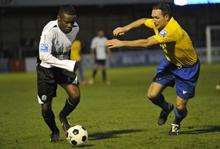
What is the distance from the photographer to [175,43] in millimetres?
11039

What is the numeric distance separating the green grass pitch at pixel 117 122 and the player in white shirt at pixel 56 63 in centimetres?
72

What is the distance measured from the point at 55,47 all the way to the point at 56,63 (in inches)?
18.4

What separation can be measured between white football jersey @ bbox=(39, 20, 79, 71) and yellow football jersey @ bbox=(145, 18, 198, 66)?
1490mm

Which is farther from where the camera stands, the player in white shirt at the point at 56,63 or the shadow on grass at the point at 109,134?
the shadow on grass at the point at 109,134

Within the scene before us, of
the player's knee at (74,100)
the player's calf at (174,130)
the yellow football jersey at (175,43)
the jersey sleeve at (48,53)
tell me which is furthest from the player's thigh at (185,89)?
the jersey sleeve at (48,53)

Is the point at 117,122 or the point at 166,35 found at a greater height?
the point at 166,35

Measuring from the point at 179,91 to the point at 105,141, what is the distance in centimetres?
169

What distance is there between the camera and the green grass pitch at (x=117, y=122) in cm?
1058

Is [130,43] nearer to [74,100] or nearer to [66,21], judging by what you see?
[66,21]

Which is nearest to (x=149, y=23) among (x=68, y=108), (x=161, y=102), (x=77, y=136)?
(x=161, y=102)

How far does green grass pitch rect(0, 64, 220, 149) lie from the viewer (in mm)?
10578

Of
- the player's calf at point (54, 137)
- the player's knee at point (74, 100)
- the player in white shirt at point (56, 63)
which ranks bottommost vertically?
A: the player's calf at point (54, 137)

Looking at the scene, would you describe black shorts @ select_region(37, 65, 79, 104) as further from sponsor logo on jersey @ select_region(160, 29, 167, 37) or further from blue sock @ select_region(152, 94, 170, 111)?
blue sock @ select_region(152, 94, 170, 111)

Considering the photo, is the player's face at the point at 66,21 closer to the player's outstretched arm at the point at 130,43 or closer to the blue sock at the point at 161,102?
the player's outstretched arm at the point at 130,43
